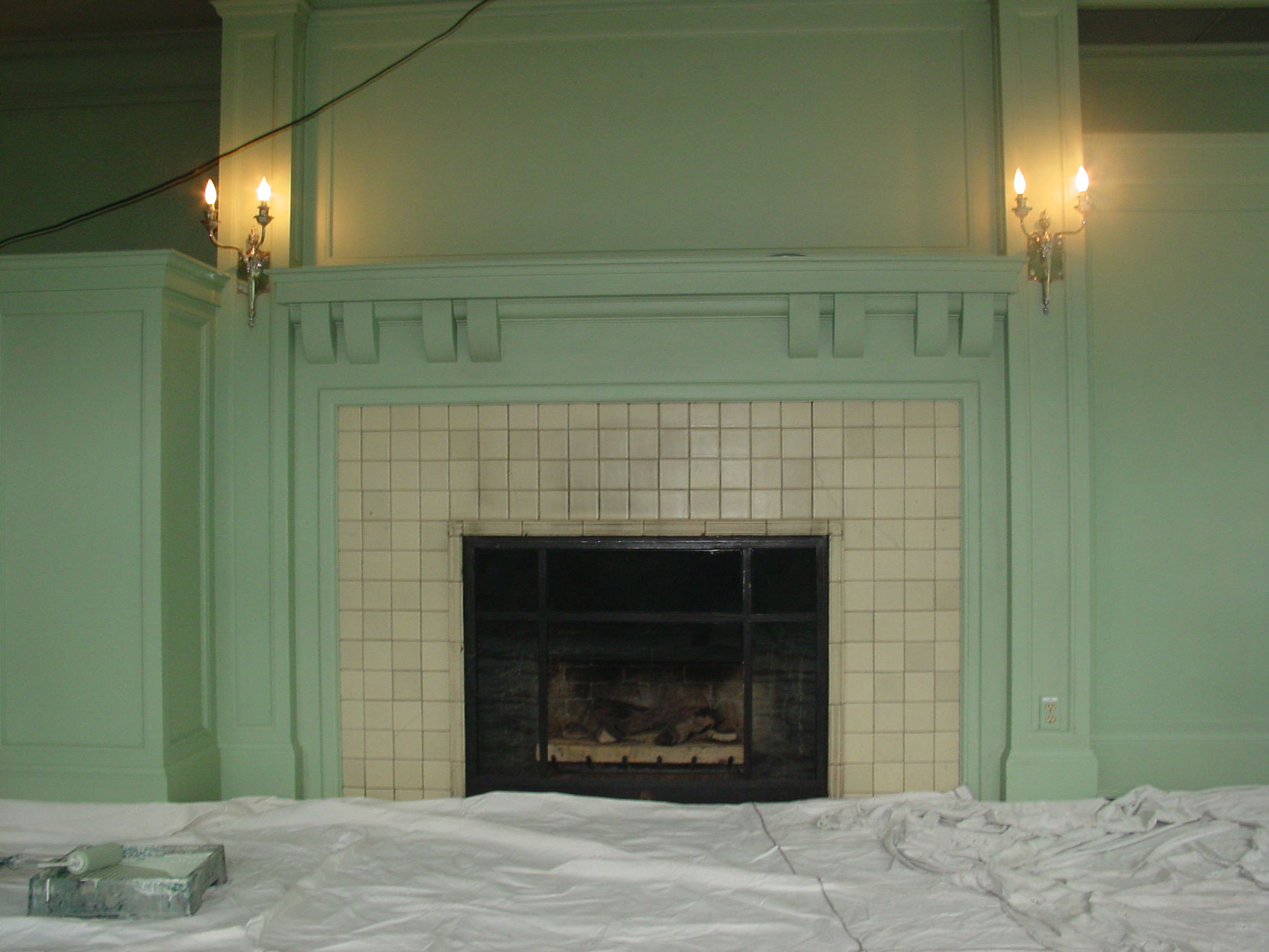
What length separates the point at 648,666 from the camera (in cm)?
320

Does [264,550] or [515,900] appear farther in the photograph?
[264,550]

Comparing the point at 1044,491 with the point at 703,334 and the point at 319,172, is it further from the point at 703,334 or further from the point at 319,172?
the point at 319,172

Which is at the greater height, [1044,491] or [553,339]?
[553,339]

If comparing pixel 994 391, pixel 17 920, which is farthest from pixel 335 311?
pixel 994 391

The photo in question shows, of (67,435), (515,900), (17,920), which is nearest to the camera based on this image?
(17,920)

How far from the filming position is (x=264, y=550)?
3107 millimetres

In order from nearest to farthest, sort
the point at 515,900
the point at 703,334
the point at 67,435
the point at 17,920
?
1. the point at 17,920
2. the point at 515,900
3. the point at 67,435
4. the point at 703,334

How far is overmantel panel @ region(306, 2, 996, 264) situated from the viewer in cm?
312

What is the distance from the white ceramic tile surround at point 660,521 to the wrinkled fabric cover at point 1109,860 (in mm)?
278

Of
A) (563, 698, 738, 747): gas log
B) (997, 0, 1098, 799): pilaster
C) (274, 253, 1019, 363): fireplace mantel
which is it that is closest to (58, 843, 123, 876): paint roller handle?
(563, 698, 738, 747): gas log

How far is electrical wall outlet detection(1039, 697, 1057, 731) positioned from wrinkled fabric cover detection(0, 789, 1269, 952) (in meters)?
0.25

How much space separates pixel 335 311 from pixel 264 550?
2.89ft

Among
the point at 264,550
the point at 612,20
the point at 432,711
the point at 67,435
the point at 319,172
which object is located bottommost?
the point at 432,711

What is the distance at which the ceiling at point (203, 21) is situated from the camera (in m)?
3.48
